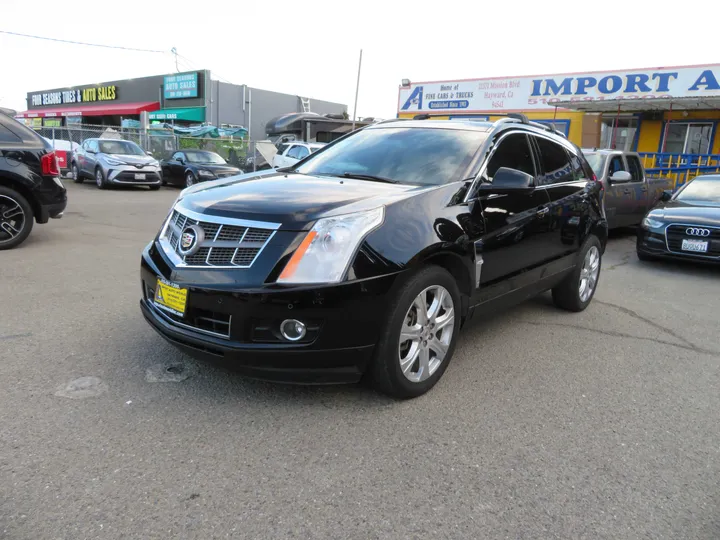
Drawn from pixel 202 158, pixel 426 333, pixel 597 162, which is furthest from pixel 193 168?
pixel 426 333

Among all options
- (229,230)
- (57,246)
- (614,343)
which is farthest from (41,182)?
(614,343)

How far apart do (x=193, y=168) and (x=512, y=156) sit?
15.7 meters

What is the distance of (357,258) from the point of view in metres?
2.95

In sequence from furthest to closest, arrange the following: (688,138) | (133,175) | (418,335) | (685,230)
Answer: (688,138) < (133,175) < (685,230) < (418,335)

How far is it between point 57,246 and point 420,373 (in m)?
6.24

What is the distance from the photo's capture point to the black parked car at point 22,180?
7070 millimetres

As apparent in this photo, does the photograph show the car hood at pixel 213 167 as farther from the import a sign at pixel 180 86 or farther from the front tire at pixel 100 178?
the import a sign at pixel 180 86

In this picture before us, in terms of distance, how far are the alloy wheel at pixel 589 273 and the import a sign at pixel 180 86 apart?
3445 cm

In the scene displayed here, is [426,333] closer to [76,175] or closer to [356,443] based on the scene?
[356,443]

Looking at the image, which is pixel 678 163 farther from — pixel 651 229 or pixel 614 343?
pixel 614 343

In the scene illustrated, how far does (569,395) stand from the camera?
141 inches

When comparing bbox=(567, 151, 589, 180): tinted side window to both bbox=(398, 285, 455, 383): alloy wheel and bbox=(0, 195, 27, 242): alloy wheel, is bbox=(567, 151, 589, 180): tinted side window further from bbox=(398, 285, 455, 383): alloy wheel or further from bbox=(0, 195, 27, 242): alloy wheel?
bbox=(0, 195, 27, 242): alloy wheel

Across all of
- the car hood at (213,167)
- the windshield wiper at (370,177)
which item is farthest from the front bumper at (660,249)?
the car hood at (213,167)

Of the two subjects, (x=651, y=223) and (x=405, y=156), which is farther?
(x=651, y=223)
